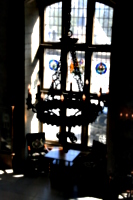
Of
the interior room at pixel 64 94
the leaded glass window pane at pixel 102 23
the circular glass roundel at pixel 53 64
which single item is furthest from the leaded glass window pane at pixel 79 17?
the circular glass roundel at pixel 53 64

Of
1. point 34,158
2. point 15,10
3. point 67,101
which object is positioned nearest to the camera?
point 67,101

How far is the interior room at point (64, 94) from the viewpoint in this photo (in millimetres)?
8852

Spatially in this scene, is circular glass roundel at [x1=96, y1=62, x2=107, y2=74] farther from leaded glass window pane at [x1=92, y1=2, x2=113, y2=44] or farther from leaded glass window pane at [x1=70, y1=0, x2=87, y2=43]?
leaded glass window pane at [x1=70, y1=0, x2=87, y2=43]

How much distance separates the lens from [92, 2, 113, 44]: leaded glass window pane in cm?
1013

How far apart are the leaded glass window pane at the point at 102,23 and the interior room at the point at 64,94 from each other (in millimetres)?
28

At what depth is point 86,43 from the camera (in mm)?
10391

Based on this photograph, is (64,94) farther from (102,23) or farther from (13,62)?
(102,23)

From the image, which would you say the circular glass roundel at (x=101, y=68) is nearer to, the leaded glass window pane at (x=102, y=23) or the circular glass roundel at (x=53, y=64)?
the leaded glass window pane at (x=102, y=23)

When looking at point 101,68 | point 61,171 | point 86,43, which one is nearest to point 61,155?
point 61,171

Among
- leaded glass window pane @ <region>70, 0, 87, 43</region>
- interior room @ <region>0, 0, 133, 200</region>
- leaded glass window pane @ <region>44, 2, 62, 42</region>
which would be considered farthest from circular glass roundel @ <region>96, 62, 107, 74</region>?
leaded glass window pane @ <region>44, 2, 62, 42</region>

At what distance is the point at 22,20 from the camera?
9.88 metres

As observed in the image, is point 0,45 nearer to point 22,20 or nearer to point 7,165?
point 22,20

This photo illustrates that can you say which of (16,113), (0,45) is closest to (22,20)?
(0,45)

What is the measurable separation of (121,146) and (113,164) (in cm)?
54
